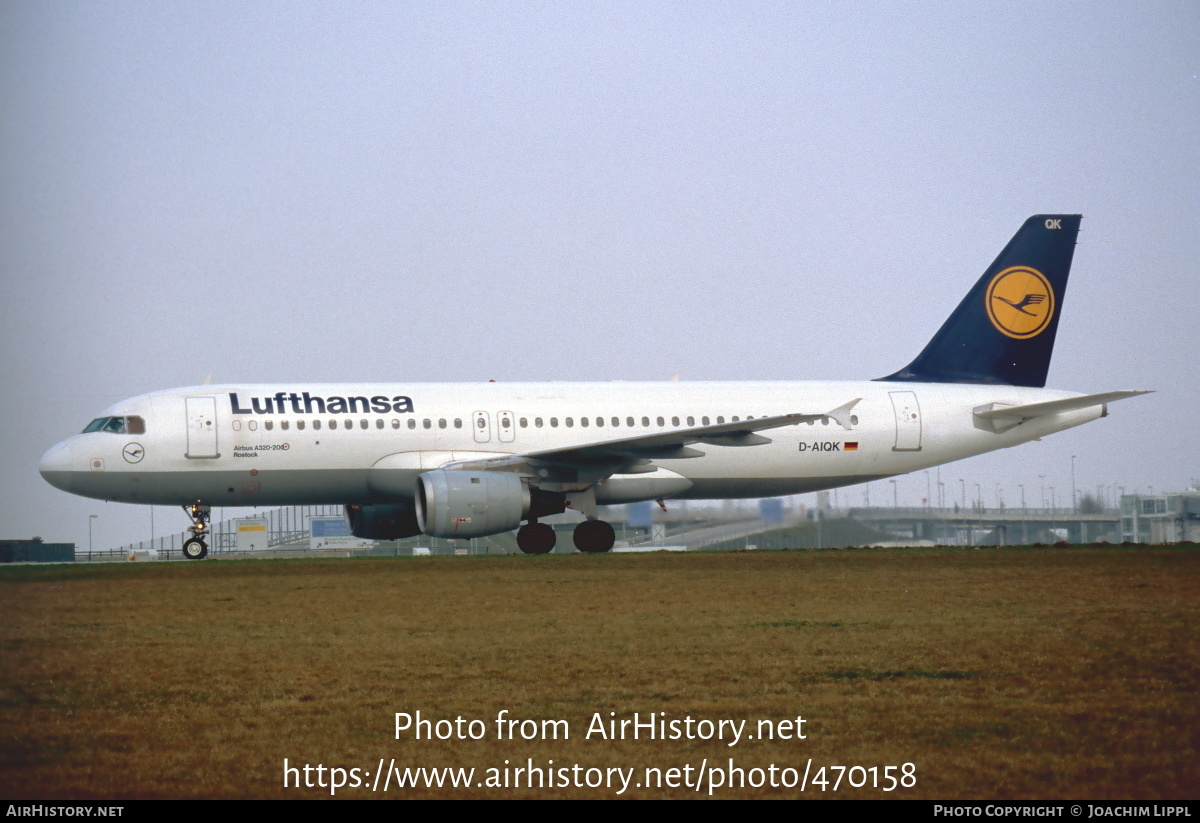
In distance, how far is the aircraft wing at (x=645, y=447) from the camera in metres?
21.5

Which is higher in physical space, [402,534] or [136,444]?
[136,444]

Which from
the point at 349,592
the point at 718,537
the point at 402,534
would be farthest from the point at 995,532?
the point at 349,592

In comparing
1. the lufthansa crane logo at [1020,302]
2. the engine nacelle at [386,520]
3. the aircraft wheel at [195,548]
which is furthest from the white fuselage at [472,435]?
the lufthansa crane logo at [1020,302]

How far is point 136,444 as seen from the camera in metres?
22.3

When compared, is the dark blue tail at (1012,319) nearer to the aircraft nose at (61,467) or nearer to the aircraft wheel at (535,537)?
the aircraft wheel at (535,537)

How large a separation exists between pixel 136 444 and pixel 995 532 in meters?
17.6

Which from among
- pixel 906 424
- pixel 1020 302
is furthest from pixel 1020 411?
pixel 1020 302

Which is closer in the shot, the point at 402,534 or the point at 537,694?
the point at 537,694

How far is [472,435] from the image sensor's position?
76.4 feet

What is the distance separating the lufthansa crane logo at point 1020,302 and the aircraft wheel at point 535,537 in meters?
11.2

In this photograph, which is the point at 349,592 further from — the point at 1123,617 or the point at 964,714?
the point at 964,714

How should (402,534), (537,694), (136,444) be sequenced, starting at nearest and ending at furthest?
1. (537,694)
2. (136,444)
3. (402,534)

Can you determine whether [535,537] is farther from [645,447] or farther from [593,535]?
[645,447]

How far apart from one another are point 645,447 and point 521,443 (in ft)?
8.83
